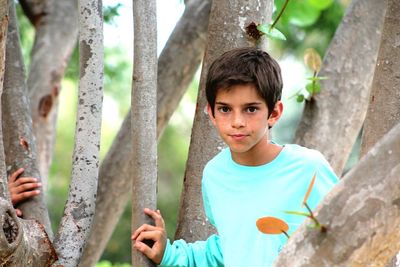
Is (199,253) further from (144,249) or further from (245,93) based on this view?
(245,93)

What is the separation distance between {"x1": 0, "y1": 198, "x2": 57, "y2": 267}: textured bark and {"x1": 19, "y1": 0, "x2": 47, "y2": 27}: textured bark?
2667 mm

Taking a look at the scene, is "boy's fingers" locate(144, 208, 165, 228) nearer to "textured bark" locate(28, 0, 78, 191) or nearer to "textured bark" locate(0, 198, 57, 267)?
"textured bark" locate(0, 198, 57, 267)

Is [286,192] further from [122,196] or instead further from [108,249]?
[108,249]

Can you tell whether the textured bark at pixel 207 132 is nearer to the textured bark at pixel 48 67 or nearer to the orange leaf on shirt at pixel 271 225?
the orange leaf on shirt at pixel 271 225

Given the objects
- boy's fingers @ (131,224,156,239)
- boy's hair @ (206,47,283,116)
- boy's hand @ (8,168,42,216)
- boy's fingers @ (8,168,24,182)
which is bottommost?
boy's fingers @ (131,224,156,239)

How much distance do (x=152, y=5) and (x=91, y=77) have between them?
0.34 metres

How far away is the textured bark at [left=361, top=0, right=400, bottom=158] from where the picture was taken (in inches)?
114

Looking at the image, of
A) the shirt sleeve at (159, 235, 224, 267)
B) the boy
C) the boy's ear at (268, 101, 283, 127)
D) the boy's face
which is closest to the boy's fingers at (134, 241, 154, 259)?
the boy

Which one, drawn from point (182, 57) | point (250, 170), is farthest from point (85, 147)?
point (182, 57)

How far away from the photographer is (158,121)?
173 inches

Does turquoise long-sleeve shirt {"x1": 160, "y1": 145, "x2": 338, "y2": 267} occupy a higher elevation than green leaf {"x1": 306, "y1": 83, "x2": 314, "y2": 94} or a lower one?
lower

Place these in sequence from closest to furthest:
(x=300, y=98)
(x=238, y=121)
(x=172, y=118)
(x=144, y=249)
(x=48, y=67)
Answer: (x=238, y=121) < (x=144, y=249) < (x=300, y=98) < (x=48, y=67) < (x=172, y=118)

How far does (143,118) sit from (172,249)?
0.45m

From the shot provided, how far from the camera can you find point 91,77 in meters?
2.96
